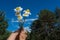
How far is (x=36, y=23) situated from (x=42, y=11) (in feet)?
19.0

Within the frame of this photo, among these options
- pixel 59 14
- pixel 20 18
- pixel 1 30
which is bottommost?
pixel 20 18

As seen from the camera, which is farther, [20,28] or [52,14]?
[52,14]

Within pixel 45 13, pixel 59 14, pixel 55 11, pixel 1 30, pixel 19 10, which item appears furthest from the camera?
pixel 45 13

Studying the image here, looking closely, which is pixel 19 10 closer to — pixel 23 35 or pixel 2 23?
pixel 23 35

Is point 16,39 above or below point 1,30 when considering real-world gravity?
below

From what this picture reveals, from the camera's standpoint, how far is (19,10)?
2.16 m

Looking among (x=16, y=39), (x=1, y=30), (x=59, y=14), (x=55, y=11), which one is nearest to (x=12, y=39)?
(x=16, y=39)

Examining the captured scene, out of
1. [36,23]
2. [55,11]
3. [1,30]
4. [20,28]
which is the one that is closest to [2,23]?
[1,30]

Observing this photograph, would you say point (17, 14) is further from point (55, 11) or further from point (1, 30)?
point (55, 11)

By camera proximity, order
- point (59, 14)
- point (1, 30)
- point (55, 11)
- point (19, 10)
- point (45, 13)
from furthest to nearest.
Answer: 1. point (45, 13)
2. point (55, 11)
3. point (59, 14)
4. point (1, 30)
5. point (19, 10)

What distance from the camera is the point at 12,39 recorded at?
2.17 m

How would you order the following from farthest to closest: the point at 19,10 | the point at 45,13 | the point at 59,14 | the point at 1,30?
the point at 45,13
the point at 59,14
the point at 1,30
the point at 19,10

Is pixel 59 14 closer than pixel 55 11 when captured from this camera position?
Yes

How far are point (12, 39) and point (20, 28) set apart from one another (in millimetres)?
121
